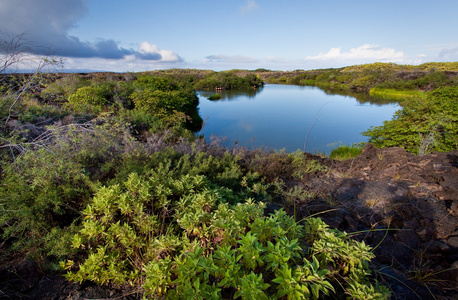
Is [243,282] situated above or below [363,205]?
above

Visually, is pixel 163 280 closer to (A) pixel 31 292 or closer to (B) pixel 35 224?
(A) pixel 31 292

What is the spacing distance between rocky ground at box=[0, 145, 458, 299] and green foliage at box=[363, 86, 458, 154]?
175 centimetres

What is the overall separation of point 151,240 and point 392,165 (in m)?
5.40

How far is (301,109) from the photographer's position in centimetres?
1856

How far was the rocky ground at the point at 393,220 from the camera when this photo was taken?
6.28ft

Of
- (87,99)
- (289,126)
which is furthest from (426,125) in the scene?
(87,99)

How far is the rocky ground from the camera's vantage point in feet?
6.28

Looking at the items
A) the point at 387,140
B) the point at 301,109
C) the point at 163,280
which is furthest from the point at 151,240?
the point at 301,109

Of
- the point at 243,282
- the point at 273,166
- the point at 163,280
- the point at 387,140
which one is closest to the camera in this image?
the point at 243,282

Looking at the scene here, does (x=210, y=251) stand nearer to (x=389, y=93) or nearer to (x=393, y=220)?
(x=393, y=220)

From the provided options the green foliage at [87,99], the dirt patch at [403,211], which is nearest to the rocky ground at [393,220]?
the dirt patch at [403,211]

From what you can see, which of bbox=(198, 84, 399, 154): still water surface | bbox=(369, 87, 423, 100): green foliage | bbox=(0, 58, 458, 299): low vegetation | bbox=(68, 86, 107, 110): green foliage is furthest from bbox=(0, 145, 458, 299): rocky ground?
bbox=(369, 87, 423, 100): green foliage

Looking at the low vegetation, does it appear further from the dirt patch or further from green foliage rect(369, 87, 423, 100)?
green foliage rect(369, 87, 423, 100)

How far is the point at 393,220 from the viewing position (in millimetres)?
2994
